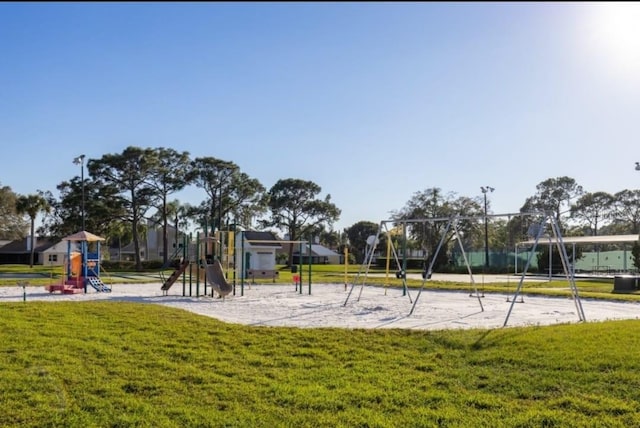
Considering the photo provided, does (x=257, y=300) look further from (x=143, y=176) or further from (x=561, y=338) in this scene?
(x=143, y=176)

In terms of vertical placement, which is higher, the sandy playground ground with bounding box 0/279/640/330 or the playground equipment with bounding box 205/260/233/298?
the playground equipment with bounding box 205/260/233/298

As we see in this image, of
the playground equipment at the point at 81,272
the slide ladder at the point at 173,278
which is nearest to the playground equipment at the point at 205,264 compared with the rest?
the slide ladder at the point at 173,278

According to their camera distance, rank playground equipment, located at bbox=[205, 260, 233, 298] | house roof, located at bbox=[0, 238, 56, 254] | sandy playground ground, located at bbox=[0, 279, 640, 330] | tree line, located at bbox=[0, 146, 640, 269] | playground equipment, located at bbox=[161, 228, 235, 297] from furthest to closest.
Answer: house roof, located at bbox=[0, 238, 56, 254], tree line, located at bbox=[0, 146, 640, 269], playground equipment, located at bbox=[161, 228, 235, 297], playground equipment, located at bbox=[205, 260, 233, 298], sandy playground ground, located at bbox=[0, 279, 640, 330]

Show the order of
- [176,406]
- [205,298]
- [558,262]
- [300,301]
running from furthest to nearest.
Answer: [558,262] < [205,298] < [300,301] < [176,406]

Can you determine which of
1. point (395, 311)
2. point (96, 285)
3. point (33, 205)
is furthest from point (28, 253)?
point (395, 311)

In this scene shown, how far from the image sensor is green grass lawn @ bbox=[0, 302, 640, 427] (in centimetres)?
630

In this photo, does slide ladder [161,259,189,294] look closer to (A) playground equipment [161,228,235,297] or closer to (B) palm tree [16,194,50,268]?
(A) playground equipment [161,228,235,297]

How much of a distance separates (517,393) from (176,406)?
3987mm

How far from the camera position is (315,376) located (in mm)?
7793

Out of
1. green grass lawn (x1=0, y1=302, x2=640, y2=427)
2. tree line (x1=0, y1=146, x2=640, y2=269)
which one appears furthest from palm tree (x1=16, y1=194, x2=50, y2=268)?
green grass lawn (x1=0, y1=302, x2=640, y2=427)

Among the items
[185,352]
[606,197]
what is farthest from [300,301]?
[606,197]

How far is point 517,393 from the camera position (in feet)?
22.7

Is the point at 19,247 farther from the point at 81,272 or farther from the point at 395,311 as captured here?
the point at 395,311

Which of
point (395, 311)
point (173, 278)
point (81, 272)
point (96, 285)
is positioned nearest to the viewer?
point (395, 311)
